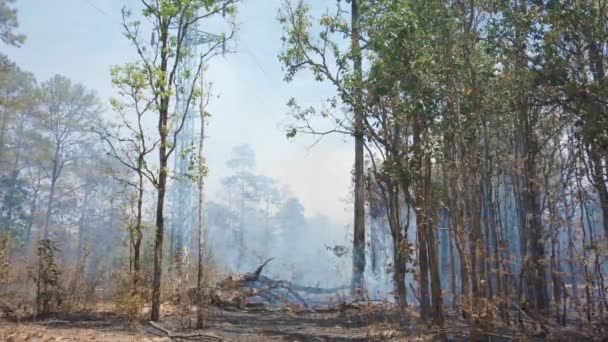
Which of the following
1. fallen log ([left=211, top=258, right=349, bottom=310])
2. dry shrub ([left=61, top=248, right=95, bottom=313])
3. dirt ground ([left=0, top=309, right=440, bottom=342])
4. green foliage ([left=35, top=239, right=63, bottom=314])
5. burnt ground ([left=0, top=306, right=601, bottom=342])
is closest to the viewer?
burnt ground ([left=0, top=306, right=601, bottom=342])

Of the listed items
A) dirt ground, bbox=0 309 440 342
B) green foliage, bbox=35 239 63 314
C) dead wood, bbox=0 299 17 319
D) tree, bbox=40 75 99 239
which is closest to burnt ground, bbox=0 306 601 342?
dirt ground, bbox=0 309 440 342

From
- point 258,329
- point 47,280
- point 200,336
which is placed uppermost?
point 47,280

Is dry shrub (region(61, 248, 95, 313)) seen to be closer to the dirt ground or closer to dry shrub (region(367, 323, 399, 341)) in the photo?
the dirt ground

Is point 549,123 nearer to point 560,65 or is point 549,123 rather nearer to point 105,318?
point 560,65

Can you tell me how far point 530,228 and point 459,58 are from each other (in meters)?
6.01

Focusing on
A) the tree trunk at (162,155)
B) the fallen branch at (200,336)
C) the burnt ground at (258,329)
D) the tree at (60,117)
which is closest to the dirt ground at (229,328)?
the burnt ground at (258,329)

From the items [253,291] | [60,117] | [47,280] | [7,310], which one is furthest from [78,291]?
[60,117]

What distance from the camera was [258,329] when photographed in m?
10.9

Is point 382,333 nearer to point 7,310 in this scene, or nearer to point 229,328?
point 229,328

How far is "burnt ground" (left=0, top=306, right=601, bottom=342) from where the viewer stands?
8086mm

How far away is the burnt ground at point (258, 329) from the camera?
26.5 feet

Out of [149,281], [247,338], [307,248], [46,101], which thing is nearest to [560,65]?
[247,338]

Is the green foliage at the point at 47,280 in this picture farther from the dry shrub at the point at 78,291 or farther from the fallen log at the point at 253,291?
the fallen log at the point at 253,291

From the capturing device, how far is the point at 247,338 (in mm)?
9500
